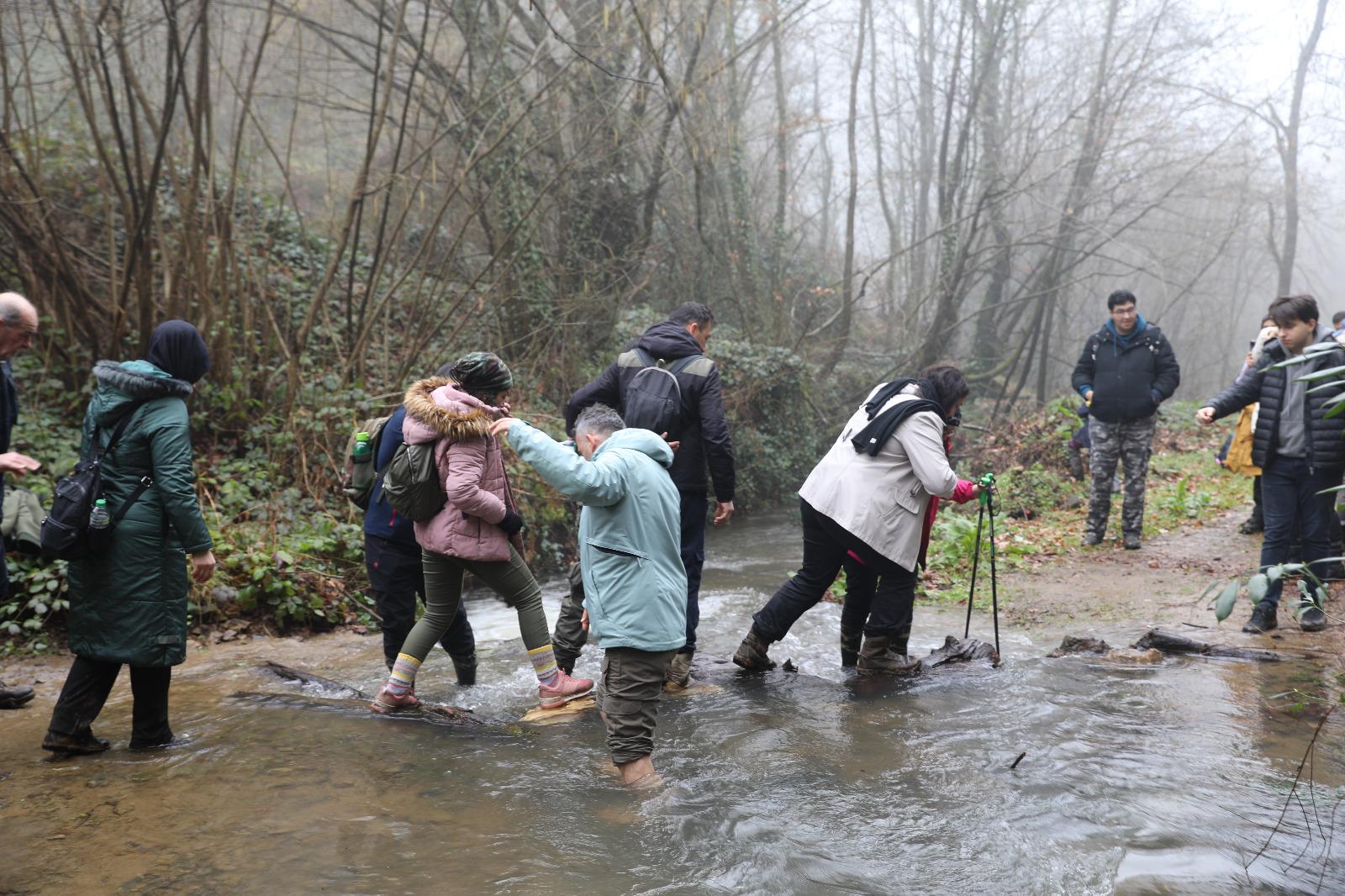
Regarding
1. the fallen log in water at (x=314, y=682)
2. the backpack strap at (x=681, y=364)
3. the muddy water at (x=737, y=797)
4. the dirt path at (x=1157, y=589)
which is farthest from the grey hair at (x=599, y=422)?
the dirt path at (x=1157, y=589)

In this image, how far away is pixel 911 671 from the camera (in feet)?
18.6

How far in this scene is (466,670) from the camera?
228 inches

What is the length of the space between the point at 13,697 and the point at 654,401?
13.1 feet

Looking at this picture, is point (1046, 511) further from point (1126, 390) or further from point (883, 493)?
point (883, 493)

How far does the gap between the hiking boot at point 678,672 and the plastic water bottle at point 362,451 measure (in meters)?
2.07

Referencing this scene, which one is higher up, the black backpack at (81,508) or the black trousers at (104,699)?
the black backpack at (81,508)

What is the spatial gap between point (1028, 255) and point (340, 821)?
79.4ft

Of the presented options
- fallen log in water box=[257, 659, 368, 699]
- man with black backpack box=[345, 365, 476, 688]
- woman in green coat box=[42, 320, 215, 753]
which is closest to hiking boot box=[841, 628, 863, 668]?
man with black backpack box=[345, 365, 476, 688]

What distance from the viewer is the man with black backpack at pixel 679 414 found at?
5164mm

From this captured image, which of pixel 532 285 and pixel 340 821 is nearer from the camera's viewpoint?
pixel 340 821

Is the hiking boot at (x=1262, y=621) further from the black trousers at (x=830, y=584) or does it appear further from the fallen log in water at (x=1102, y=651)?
the black trousers at (x=830, y=584)

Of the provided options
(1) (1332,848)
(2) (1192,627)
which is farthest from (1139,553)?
(1) (1332,848)

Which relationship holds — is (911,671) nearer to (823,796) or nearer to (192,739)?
(823,796)

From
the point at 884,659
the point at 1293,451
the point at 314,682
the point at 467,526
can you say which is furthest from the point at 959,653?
the point at 314,682
